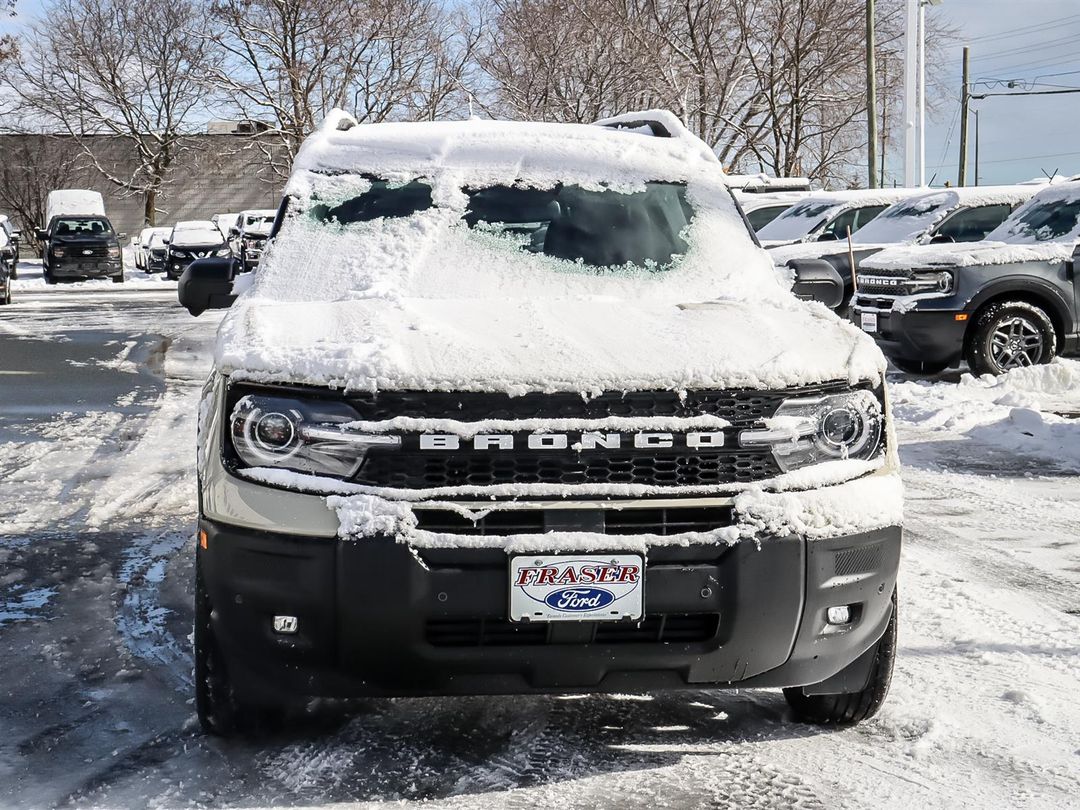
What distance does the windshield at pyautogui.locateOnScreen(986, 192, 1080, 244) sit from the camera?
12469 mm

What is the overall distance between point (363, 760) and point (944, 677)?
6.15 ft

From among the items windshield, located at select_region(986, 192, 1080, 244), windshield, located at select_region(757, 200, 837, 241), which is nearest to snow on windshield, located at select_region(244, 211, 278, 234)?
windshield, located at select_region(757, 200, 837, 241)

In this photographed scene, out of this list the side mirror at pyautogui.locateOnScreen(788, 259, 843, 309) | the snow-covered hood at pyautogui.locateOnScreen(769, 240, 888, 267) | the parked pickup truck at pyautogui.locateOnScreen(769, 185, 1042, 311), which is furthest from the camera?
the snow-covered hood at pyautogui.locateOnScreen(769, 240, 888, 267)

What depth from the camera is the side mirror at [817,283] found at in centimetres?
490

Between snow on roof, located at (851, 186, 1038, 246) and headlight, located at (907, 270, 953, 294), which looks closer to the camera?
headlight, located at (907, 270, 953, 294)

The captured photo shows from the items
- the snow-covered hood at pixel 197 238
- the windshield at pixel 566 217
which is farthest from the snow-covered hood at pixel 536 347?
the snow-covered hood at pixel 197 238

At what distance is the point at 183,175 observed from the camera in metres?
67.0

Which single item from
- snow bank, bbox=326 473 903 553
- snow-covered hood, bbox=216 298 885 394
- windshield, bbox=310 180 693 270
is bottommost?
snow bank, bbox=326 473 903 553

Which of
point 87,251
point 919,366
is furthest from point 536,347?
point 87,251

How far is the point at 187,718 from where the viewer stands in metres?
3.92

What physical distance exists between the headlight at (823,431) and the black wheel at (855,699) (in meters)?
A: 0.47

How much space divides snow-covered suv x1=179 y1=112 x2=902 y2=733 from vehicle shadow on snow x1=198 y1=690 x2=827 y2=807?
8.4 inches

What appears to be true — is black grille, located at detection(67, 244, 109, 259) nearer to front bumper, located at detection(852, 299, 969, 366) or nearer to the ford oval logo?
front bumper, located at detection(852, 299, 969, 366)

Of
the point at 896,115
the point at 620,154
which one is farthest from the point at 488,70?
the point at 620,154
